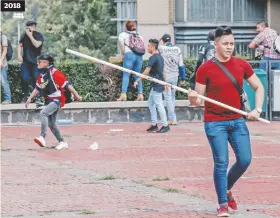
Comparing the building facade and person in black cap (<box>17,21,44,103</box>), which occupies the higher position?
the building facade

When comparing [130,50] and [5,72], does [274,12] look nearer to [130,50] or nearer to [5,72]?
[130,50]

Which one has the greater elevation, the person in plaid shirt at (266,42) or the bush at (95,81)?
the person in plaid shirt at (266,42)

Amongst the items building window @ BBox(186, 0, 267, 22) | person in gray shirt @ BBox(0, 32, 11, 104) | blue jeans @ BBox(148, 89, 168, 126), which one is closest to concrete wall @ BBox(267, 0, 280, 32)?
building window @ BBox(186, 0, 267, 22)

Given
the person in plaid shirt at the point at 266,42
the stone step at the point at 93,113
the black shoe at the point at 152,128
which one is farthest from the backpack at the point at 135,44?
the black shoe at the point at 152,128

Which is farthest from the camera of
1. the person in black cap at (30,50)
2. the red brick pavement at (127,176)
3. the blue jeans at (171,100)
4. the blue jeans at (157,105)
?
the person in black cap at (30,50)

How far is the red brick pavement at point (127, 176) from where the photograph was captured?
10.5m

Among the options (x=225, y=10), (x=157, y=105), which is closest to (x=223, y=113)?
(x=157, y=105)

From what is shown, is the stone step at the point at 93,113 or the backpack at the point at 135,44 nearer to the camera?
the stone step at the point at 93,113

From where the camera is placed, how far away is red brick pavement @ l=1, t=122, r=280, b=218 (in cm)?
1047

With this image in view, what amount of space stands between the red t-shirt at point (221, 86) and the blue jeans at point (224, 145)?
0.08 m

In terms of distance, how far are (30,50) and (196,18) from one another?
676 centimetres

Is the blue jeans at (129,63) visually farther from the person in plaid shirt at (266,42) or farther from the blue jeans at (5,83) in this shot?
the person in plaid shirt at (266,42)

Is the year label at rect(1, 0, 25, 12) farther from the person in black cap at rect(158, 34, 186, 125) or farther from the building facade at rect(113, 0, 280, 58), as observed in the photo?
the building facade at rect(113, 0, 280, 58)

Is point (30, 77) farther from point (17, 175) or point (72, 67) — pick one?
point (17, 175)
